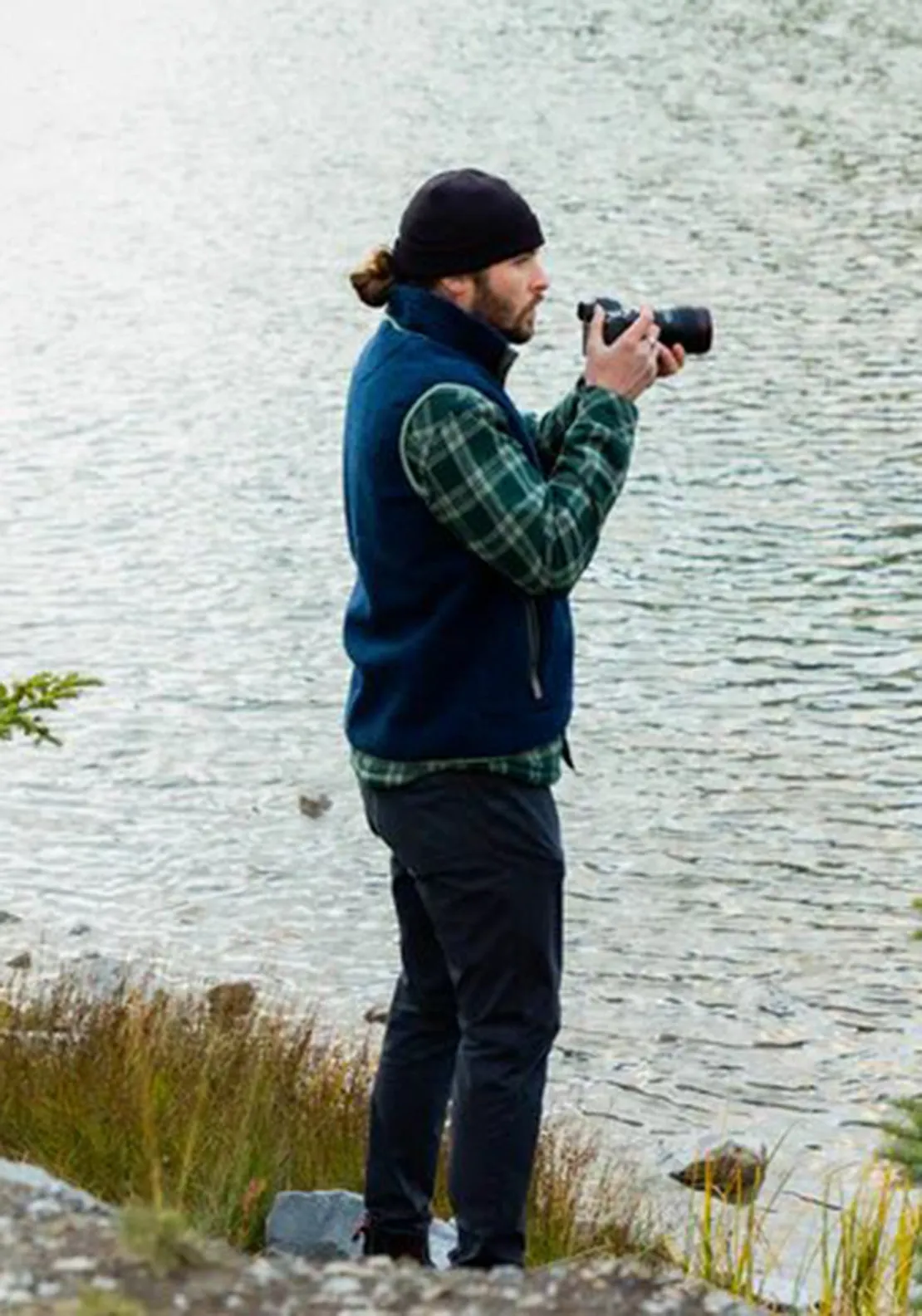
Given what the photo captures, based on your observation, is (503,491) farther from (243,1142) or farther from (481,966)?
(243,1142)

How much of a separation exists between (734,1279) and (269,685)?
324 inches

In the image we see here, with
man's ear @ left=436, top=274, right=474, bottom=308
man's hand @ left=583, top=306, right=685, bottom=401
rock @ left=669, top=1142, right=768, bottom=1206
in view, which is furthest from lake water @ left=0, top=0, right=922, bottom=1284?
man's ear @ left=436, top=274, right=474, bottom=308

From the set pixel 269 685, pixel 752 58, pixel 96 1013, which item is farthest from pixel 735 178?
pixel 96 1013

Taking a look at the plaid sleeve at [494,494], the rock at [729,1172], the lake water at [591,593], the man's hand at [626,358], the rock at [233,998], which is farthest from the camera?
the lake water at [591,593]

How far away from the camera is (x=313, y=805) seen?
42.5 ft

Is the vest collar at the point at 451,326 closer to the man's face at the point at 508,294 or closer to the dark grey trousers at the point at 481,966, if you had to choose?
the man's face at the point at 508,294

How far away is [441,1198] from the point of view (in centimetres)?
723

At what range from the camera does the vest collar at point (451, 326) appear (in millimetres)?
5684

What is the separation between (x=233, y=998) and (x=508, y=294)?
4.69 m

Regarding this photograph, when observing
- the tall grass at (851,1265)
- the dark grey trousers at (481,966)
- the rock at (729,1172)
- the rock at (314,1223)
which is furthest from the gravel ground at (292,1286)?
the rock at (729,1172)

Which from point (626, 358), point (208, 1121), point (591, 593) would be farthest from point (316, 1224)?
point (591, 593)

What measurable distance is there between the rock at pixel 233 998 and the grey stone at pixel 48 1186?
3.72 metres

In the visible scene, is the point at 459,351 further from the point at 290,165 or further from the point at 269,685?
the point at 290,165

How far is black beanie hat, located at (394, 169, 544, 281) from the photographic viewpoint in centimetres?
564
